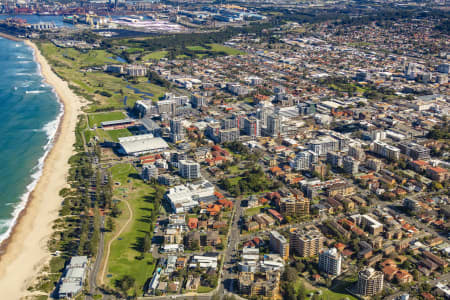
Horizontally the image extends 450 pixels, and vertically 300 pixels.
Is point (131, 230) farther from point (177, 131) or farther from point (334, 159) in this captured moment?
point (334, 159)

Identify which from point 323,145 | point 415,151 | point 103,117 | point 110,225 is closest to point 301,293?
point 110,225

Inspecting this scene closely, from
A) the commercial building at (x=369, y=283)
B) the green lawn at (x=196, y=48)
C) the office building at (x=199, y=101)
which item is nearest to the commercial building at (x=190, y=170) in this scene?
the commercial building at (x=369, y=283)

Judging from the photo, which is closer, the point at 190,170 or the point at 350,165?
the point at 190,170

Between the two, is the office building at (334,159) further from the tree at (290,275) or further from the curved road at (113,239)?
the curved road at (113,239)

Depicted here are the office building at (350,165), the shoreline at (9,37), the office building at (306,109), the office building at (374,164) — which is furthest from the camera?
the shoreline at (9,37)

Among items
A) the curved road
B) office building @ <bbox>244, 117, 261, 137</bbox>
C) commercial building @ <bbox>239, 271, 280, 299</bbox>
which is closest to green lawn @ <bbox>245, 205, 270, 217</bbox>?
commercial building @ <bbox>239, 271, 280, 299</bbox>

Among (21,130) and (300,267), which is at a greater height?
(21,130)
